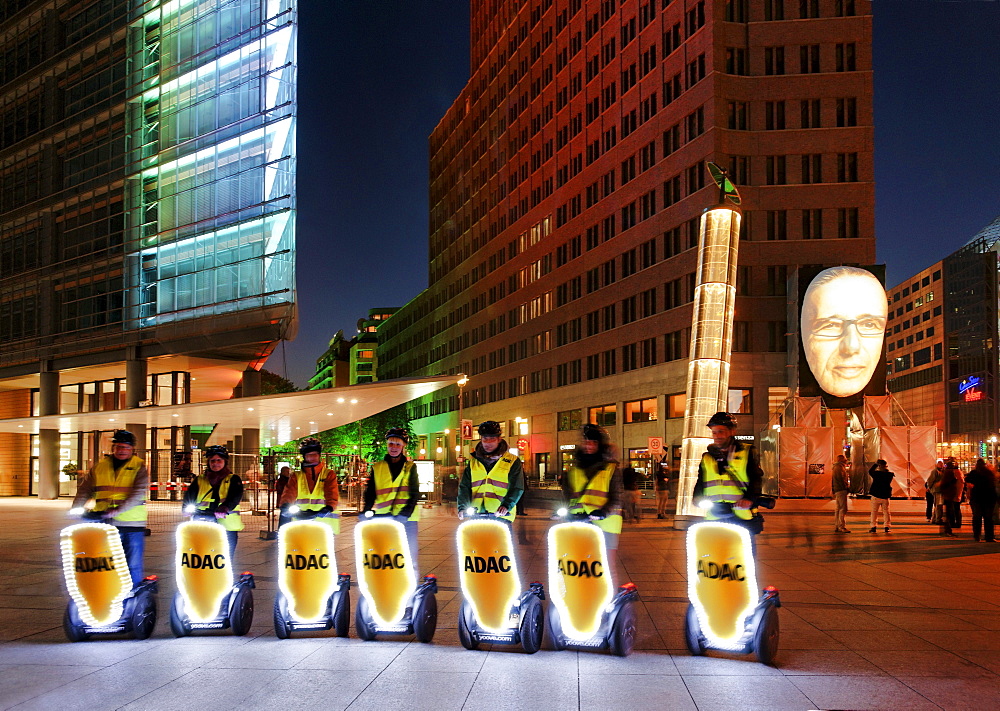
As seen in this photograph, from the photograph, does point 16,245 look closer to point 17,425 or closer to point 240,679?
point 17,425

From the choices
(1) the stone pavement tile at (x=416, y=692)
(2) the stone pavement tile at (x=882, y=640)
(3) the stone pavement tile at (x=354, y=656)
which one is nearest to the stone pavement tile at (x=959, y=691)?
(2) the stone pavement tile at (x=882, y=640)

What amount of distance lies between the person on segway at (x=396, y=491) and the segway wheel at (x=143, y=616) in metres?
2.21

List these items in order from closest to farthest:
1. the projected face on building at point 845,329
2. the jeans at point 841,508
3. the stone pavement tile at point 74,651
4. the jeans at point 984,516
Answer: the stone pavement tile at point 74,651, the jeans at point 984,516, the jeans at point 841,508, the projected face on building at point 845,329

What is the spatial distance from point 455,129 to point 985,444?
2460 inches

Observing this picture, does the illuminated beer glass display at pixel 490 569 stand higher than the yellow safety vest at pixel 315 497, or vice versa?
the yellow safety vest at pixel 315 497

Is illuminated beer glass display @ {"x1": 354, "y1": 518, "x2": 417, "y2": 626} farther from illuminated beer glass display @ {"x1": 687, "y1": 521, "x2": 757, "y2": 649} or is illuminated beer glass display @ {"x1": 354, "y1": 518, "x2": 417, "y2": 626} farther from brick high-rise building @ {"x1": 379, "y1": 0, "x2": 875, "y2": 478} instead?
brick high-rise building @ {"x1": 379, "y1": 0, "x2": 875, "y2": 478}

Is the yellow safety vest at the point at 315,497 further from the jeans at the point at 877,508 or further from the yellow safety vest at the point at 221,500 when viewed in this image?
the jeans at the point at 877,508

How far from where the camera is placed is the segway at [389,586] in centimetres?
830

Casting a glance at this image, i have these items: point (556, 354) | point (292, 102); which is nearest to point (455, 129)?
point (556, 354)

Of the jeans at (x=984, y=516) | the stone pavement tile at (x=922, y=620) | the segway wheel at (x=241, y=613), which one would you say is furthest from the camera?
the jeans at (x=984, y=516)

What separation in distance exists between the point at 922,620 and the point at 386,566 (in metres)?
5.71

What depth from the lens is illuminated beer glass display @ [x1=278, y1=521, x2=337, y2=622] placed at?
28.1 feet

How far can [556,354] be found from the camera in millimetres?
70688

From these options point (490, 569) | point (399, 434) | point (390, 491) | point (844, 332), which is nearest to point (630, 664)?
point (490, 569)
